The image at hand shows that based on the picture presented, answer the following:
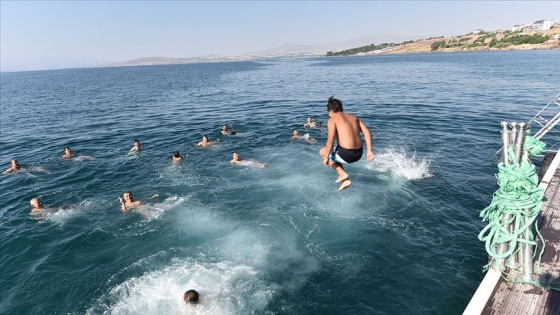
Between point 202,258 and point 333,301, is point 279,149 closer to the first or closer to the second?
point 202,258

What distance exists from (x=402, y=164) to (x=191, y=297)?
15.0 metres

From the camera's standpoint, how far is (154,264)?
1198 centimetres

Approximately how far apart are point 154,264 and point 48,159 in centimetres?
1935

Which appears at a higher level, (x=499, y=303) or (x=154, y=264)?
(x=499, y=303)

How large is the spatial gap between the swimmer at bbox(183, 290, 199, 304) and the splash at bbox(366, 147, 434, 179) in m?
13.3

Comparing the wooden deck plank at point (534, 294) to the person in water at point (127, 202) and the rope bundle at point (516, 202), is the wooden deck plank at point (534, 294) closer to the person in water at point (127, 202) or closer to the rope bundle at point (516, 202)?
the rope bundle at point (516, 202)

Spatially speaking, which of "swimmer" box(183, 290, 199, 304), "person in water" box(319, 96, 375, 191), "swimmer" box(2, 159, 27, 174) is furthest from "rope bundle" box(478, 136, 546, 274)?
"swimmer" box(2, 159, 27, 174)

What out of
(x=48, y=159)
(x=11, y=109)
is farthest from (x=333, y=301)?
(x=11, y=109)

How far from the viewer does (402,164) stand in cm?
1991

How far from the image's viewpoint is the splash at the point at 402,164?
61.0 ft

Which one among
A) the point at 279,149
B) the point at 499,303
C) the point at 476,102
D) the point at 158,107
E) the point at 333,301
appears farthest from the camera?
the point at 158,107

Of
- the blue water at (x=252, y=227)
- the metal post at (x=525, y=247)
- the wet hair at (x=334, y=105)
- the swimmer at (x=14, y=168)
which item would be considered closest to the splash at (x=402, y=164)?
the blue water at (x=252, y=227)

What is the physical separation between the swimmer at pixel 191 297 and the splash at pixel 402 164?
525 inches

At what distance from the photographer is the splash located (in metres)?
18.6
